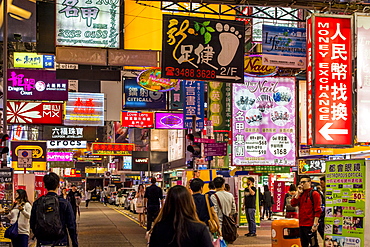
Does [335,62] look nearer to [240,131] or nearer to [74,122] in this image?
[240,131]

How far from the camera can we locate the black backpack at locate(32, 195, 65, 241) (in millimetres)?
7441

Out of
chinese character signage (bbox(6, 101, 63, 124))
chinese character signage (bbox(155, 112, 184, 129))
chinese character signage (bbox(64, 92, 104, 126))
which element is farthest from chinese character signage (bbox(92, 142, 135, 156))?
chinese character signage (bbox(6, 101, 63, 124))

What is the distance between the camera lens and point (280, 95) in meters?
21.8

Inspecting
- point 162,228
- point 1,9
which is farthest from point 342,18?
point 1,9

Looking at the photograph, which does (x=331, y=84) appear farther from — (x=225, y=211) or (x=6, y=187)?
(x=6, y=187)

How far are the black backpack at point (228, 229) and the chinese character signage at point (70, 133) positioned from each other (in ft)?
66.9

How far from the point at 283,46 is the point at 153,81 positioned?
6869 millimetres

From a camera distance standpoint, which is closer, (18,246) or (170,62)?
(18,246)

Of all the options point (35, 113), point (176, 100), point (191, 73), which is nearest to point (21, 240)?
point (191, 73)

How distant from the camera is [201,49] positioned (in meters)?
13.3

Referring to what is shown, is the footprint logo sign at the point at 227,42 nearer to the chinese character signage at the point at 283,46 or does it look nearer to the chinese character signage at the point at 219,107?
the chinese character signage at the point at 283,46

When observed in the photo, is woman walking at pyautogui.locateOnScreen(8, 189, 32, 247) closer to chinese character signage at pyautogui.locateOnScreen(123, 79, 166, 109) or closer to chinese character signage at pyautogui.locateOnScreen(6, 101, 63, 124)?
chinese character signage at pyautogui.locateOnScreen(6, 101, 63, 124)

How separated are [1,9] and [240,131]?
890cm

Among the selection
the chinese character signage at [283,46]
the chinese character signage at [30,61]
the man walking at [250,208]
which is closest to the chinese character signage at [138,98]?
the chinese character signage at [30,61]
